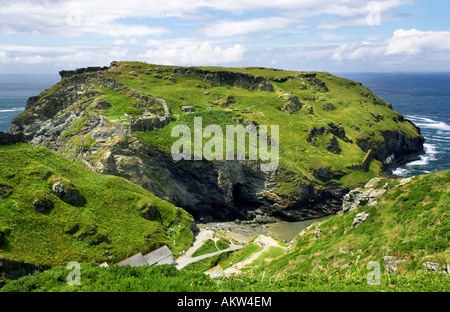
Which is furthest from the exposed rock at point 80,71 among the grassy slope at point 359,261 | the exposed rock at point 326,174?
the grassy slope at point 359,261

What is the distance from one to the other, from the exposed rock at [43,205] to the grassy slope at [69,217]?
721 millimetres

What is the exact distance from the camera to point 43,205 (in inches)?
1848

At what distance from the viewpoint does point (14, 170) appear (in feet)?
167

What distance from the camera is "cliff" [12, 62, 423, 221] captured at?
80.8 meters

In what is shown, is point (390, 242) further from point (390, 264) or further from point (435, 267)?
point (435, 267)

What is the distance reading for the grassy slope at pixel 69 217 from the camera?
4173cm

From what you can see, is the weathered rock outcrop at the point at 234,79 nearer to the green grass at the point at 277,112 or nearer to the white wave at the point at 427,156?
the green grass at the point at 277,112

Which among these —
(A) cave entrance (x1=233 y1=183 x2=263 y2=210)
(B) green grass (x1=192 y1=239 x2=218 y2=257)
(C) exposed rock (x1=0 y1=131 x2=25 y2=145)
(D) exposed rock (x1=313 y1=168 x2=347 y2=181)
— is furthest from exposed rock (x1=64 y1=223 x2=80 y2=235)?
(D) exposed rock (x1=313 y1=168 x2=347 y2=181)

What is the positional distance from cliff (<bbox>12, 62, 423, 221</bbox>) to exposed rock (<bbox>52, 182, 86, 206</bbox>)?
20.9 meters

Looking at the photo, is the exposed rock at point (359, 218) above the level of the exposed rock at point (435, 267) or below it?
below

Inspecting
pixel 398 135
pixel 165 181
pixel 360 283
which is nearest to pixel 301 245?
pixel 360 283
